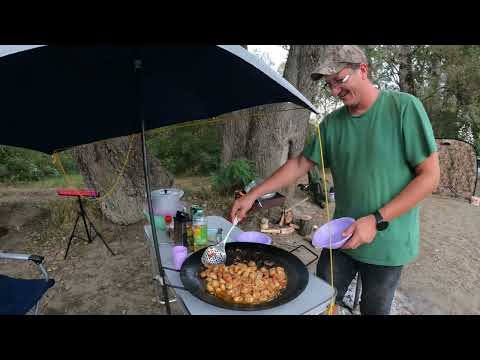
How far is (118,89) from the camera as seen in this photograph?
1842mm

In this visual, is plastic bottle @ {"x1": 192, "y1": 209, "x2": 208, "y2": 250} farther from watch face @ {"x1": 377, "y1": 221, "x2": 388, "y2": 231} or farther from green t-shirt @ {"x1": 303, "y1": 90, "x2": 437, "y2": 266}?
watch face @ {"x1": 377, "y1": 221, "x2": 388, "y2": 231}

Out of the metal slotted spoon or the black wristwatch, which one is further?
the metal slotted spoon

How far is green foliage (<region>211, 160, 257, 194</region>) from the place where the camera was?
18.0 ft

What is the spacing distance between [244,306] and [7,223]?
17.3ft

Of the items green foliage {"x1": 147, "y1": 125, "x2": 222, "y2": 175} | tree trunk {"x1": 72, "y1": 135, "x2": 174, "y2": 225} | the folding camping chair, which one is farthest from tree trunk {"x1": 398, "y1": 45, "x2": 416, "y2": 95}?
the folding camping chair

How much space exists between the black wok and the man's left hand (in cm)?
29

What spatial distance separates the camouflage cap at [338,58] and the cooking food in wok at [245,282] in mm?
1059

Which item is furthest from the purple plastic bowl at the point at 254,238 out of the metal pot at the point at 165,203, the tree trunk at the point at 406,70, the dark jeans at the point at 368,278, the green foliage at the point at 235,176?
the tree trunk at the point at 406,70

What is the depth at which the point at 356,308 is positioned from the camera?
2.81 metres

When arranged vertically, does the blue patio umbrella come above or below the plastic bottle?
above

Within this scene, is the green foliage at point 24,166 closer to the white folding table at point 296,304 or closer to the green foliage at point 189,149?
the green foliage at point 189,149
